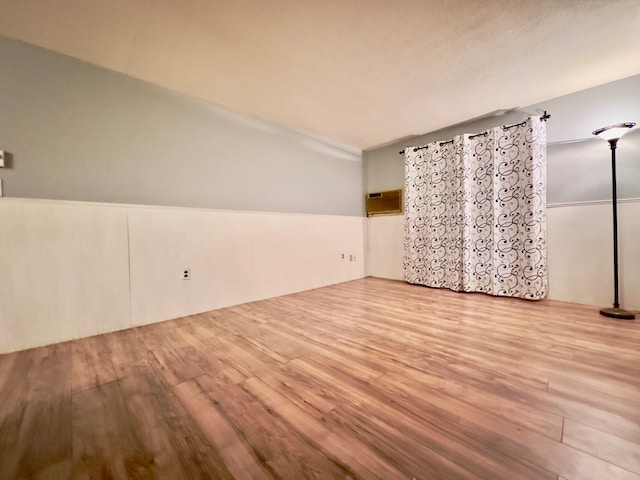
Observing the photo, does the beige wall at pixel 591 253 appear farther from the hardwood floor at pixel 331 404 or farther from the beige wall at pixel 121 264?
the beige wall at pixel 121 264

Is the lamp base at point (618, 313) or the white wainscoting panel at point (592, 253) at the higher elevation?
the white wainscoting panel at point (592, 253)

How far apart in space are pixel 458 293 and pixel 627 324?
1.24 metres

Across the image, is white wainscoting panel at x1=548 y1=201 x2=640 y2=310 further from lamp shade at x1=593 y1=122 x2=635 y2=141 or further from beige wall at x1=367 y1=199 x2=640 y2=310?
lamp shade at x1=593 y1=122 x2=635 y2=141

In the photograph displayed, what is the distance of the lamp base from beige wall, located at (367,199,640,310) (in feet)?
0.77

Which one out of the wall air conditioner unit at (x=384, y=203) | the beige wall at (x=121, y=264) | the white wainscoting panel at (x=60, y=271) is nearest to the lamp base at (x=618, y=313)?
the wall air conditioner unit at (x=384, y=203)

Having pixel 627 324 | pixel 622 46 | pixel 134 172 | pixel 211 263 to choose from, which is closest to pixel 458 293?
pixel 627 324

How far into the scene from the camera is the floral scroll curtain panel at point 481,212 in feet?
7.93

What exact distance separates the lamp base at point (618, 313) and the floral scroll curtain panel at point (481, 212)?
449 millimetres

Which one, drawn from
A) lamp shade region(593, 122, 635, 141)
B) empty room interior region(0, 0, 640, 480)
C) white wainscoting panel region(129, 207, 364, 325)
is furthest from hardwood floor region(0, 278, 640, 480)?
lamp shade region(593, 122, 635, 141)

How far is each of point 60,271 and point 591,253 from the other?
439 centimetres

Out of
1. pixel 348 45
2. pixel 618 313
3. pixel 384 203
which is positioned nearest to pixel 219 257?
pixel 348 45

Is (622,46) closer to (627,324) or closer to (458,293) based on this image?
(627,324)

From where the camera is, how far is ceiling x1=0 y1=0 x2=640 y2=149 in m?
1.41

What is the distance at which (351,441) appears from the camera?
0.78 metres
